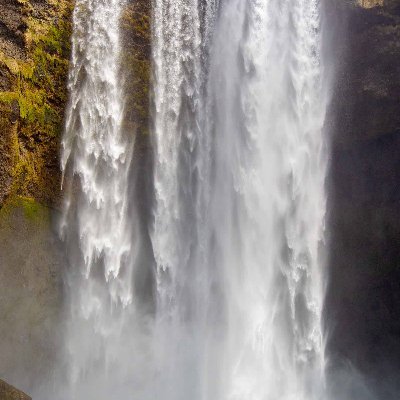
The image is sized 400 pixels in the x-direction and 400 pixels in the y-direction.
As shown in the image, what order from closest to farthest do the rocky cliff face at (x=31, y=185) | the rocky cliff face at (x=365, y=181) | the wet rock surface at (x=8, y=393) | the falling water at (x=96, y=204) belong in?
the wet rock surface at (x=8, y=393), the rocky cliff face at (x=31, y=185), the falling water at (x=96, y=204), the rocky cliff face at (x=365, y=181)

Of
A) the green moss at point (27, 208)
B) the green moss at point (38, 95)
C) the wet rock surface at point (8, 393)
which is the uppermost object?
the green moss at point (38, 95)

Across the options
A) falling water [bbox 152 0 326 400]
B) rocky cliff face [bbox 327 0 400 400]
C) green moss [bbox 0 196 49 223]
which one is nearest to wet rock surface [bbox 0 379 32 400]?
green moss [bbox 0 196 49 223]

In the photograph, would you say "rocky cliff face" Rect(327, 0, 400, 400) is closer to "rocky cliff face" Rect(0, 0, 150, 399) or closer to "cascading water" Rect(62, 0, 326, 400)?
"cascading water" Rect(62, 0, 326, 400)

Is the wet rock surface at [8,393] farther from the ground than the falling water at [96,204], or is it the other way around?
the falling water at [96,204]

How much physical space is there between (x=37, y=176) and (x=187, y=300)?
4.96 m

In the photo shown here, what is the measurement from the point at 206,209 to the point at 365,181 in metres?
4.57

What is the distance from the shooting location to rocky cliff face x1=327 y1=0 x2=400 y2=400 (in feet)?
46.9

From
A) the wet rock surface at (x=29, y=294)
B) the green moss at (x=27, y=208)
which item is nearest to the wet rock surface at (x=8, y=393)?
the wet rock surface at (x=29, y=294)

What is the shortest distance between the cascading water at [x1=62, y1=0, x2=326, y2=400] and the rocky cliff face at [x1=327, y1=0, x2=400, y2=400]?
0.62m

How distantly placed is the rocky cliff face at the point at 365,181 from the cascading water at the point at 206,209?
2.03 ft

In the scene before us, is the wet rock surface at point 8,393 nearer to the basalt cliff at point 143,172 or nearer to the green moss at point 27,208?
the basalt cliff at point 143,172

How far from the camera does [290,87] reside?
1468cm

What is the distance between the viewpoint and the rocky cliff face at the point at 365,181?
14.3 meters

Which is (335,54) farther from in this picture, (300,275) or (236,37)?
(300,275)
